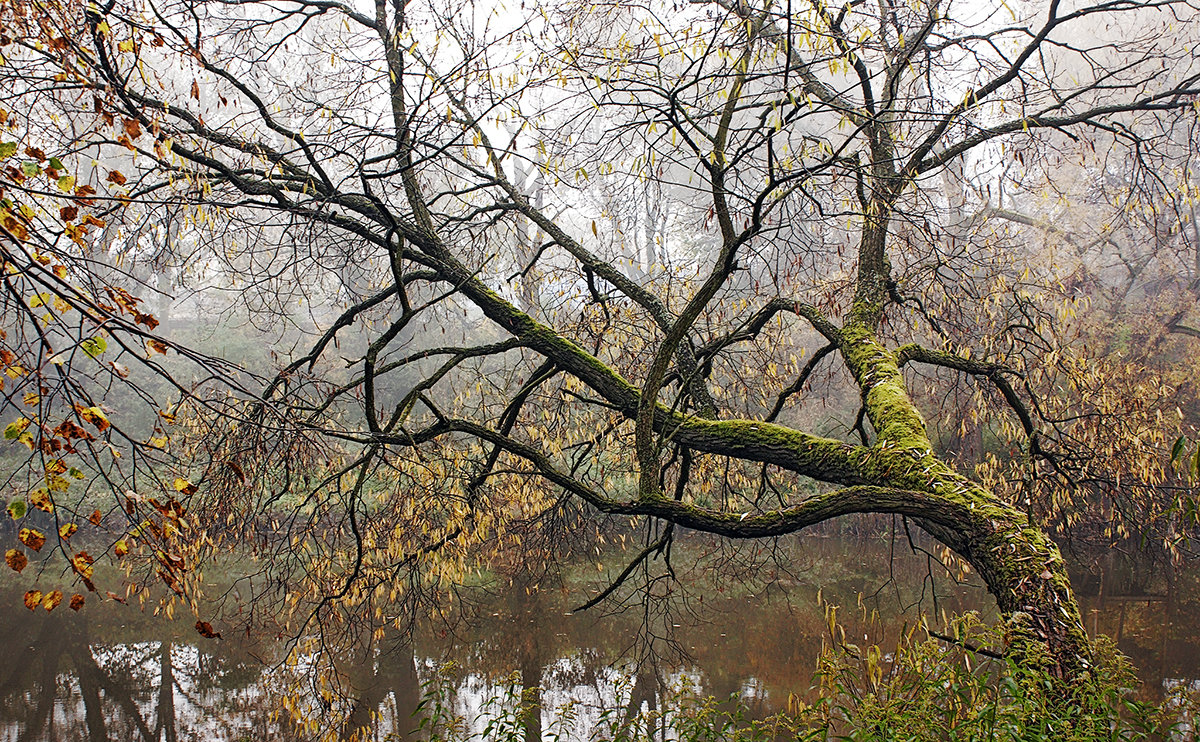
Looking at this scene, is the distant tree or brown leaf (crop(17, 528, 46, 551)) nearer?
brown leaf (crop(17, 528, 46, 551))

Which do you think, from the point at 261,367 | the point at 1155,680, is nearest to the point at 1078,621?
the point at 1155,680

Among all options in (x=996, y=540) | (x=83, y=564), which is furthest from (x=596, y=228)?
(x=83, y=564)

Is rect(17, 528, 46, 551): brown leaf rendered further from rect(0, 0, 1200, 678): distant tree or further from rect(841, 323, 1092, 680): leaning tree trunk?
rect(841, 323, 1092, 680): leaning tree trunk

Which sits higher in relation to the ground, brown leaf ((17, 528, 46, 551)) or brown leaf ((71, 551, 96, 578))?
brown leaf ((17, 528, 46, 551))

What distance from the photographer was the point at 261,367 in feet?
52.7

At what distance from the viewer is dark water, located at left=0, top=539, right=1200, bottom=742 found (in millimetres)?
5957

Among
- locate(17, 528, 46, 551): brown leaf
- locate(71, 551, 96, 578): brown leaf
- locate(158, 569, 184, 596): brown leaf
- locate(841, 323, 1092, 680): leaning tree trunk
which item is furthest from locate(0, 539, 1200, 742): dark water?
locate(17, 528, 46, 551): brown leaf

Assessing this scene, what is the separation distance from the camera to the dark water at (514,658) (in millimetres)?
5957

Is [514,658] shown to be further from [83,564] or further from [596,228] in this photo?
[83,564]

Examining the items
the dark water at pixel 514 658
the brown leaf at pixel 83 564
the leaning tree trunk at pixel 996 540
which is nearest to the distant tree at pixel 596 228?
the leaning tree trunk at pixel 996 540

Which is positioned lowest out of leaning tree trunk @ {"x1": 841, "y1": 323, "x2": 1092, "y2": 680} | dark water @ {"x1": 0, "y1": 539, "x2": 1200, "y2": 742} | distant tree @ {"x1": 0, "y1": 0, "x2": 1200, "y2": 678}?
dark water @ {"x1": 0, "y1": 539, "x2": 1200, "y2": 742}

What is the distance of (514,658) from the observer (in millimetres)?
7020

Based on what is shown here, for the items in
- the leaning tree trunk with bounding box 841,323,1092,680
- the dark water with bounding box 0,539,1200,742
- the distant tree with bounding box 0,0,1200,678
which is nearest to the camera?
the leaning tree trunk with bounding box 841,323,1092,680

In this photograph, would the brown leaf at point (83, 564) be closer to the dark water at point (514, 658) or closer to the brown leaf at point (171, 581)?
the brown leaf at point (171, 581)
